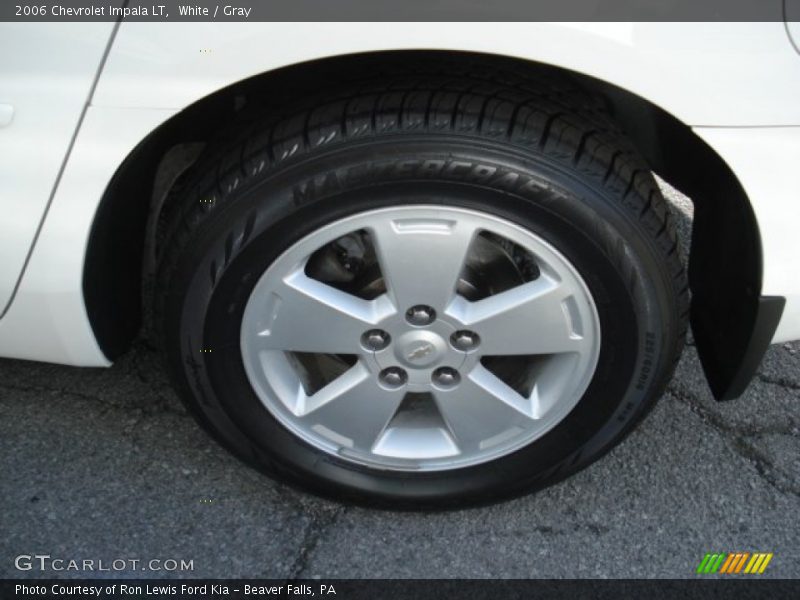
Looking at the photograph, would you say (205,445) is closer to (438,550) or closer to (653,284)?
(438,550)

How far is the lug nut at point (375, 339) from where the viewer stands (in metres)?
1.72

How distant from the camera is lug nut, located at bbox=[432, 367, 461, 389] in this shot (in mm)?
1778

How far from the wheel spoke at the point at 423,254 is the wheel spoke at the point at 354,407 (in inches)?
8.7

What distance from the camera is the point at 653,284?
165 centimetres

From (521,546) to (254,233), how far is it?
0.87 m

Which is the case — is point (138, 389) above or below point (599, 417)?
below

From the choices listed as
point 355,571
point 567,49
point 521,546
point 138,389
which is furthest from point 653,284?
point 138,389

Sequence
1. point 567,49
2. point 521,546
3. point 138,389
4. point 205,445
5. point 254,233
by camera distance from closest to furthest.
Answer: point 567,49
point 254,233
point 521,546
point 205,445
point 138,389

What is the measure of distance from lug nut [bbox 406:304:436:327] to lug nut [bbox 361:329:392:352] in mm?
59

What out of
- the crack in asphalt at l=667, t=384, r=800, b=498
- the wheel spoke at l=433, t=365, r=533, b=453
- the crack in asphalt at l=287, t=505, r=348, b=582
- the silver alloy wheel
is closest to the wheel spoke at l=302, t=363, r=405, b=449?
the silver alloy wheel

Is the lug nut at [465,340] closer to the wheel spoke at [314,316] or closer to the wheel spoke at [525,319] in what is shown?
the wheel spoke at [525,319]

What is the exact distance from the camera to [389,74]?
165 cm

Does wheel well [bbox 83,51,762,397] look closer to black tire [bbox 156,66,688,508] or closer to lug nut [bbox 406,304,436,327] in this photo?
black tire [bbox 156,66,688,508]
